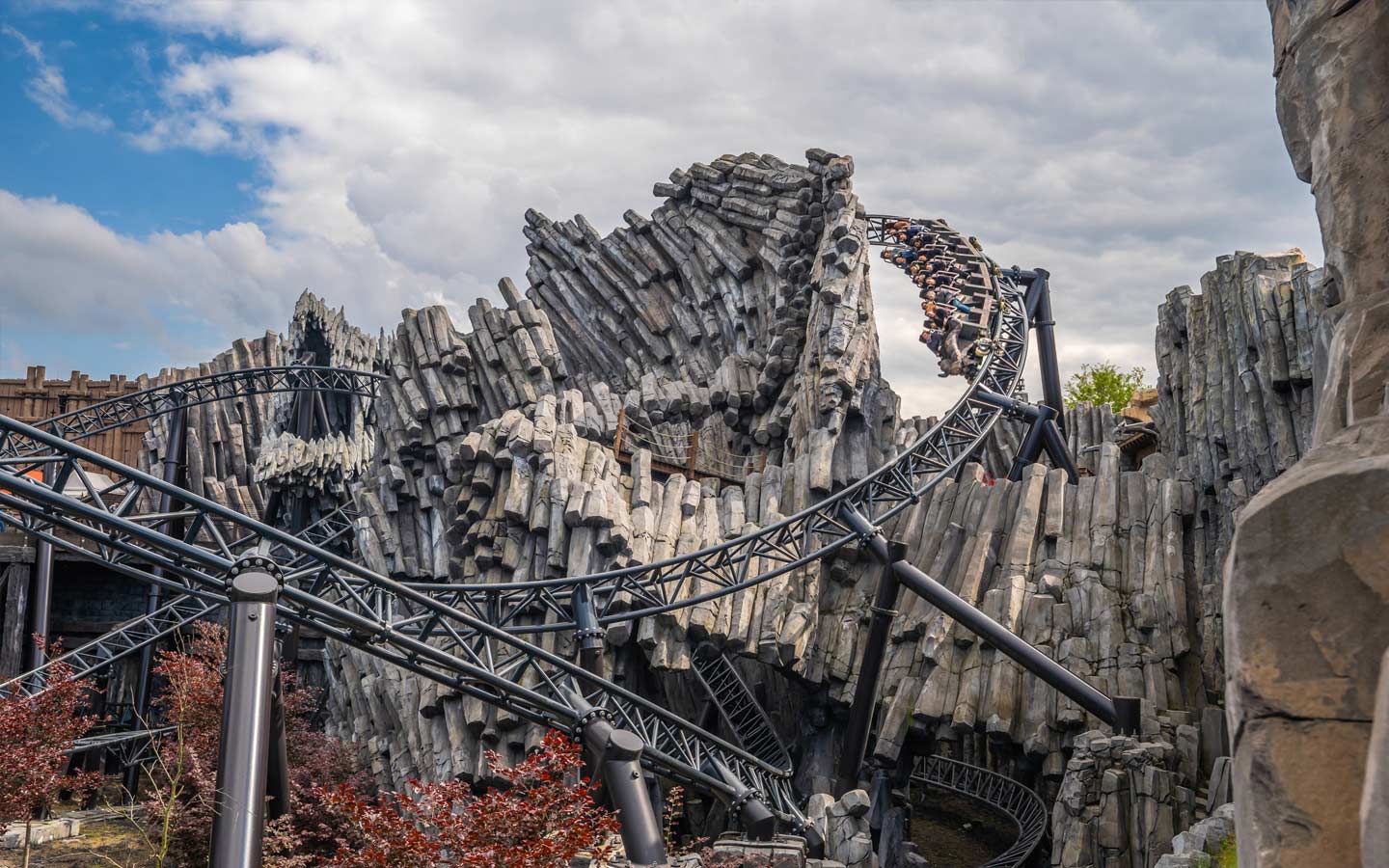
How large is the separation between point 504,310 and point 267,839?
13.4 meters

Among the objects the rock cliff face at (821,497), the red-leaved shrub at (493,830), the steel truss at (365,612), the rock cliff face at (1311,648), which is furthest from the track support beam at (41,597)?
the rock cliff face at (1311,648)

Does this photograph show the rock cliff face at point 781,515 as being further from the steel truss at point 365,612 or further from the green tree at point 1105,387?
the green tree at point 1105,387

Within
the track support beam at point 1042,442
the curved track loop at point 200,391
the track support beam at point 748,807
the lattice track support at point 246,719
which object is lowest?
the track support beam at point 748,807

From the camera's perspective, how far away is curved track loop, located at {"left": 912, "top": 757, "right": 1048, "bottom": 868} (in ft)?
48.4

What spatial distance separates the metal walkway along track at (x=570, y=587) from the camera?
9922 millimetres

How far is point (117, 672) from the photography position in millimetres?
23875

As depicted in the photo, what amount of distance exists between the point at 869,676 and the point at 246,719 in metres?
7.64

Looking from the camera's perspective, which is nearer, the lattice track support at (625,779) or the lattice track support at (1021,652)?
the lattice track support at (625,779)

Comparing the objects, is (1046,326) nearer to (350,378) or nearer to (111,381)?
(350,378)

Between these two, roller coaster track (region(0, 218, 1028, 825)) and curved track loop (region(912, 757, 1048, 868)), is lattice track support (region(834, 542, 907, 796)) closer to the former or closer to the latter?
roller coaster track (region(0, 218, 1028, 825))

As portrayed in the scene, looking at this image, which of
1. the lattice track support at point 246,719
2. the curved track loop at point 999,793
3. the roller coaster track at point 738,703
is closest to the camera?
the lattice track support at point 246,719

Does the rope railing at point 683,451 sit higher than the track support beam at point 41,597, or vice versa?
the rope railing at point 683,451

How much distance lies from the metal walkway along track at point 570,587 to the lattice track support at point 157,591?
820mm

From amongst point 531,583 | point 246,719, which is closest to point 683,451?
point 531,583
